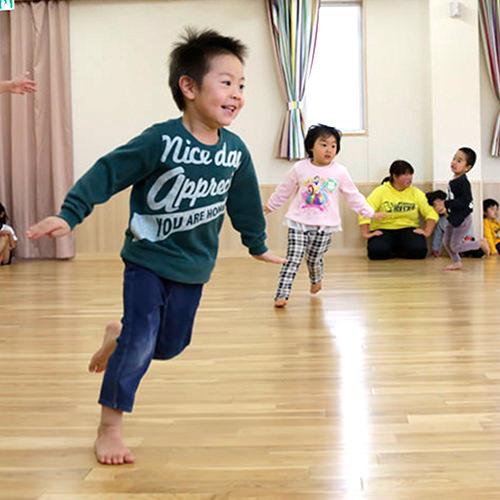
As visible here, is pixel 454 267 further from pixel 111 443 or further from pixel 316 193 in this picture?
pixel 111 443

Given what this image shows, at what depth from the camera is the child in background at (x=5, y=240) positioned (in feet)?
23.2

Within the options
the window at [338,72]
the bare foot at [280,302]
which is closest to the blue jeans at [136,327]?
the bare foot at [280,302]

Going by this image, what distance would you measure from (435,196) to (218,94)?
556 cm

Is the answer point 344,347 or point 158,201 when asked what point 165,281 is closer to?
point 158,201

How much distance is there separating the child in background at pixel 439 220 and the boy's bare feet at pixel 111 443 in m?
5.72

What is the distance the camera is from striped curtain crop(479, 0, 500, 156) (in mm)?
7230

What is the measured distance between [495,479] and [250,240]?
0.91 m

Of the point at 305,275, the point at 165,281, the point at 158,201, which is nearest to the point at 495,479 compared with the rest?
the point at 165,281

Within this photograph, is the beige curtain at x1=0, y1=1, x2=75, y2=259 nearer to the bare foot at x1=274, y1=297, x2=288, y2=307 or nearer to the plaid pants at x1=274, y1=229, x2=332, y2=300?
the plaid pants at x1=274, y1=229, x2=332, y2=300

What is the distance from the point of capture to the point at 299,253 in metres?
4.29

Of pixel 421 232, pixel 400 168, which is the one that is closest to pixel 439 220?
pixel 421 232

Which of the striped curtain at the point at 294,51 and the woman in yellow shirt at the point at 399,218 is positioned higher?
the striped curtain at the point at 294,51

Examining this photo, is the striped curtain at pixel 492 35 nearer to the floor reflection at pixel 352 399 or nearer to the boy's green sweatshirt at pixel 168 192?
the floor reflection at pixel 352 399

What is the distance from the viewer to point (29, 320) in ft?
12.6
